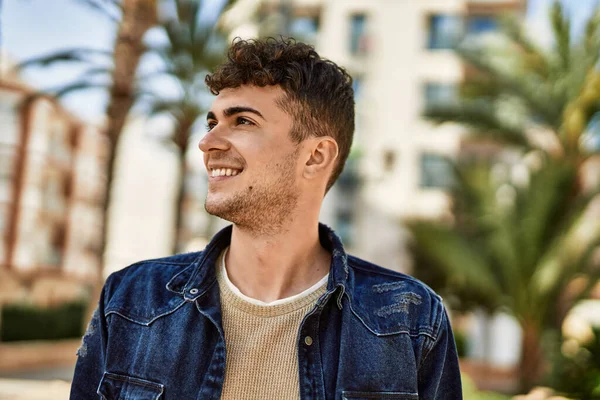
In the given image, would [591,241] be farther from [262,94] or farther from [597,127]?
[262,94]

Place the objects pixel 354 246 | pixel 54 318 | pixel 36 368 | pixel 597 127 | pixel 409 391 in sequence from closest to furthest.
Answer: pixel 409 391 → pixel 597 127 → pixel 36 368 → pixel 54 318 → pixel 354 246

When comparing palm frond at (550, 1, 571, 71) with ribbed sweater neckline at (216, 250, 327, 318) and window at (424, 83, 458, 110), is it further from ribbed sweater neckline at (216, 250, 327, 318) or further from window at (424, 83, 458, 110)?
window at (424, 83, 458, 110)

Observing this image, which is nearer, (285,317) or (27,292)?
(285,317)

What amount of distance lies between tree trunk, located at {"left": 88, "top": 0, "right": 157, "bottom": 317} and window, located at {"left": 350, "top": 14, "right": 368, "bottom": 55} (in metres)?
17.8

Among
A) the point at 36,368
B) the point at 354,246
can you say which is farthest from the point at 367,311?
the point at 354,246

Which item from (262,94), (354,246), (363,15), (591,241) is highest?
(363,15)

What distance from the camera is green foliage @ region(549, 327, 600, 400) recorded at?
959 cm

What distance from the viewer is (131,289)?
8.35 ft

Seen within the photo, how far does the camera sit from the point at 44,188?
4669 cm

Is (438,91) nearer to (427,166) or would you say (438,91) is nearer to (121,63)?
(427,166)

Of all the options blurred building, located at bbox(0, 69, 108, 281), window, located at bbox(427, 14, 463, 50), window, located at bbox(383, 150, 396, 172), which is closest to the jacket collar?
window, located at bbox(383, 150, 396, 172)

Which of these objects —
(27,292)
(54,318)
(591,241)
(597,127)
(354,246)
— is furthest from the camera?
(27,292)

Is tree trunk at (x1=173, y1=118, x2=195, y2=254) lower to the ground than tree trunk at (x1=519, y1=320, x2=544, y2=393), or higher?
higher

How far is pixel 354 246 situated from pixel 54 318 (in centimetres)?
1201
